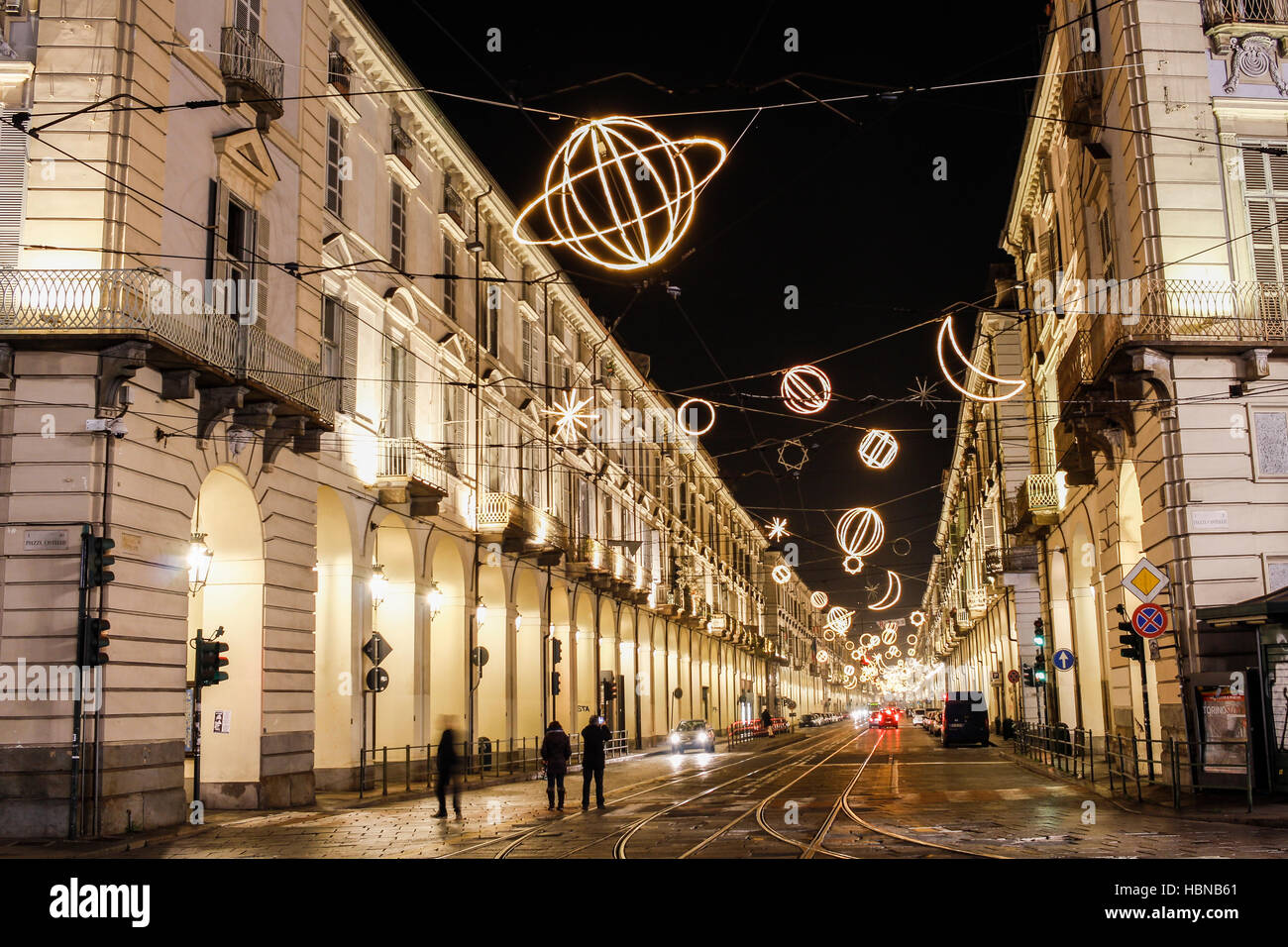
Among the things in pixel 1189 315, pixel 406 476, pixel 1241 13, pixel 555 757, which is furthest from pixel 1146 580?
pixel 406 476

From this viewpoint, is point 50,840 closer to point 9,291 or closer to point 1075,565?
point 9,291

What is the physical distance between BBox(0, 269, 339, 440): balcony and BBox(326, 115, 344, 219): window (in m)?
6.30

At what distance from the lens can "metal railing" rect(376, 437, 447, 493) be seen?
93.4 ft

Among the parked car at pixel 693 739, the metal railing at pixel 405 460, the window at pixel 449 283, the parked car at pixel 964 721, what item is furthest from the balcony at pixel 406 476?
the parked car at pixel 964 721

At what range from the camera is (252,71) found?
21828 mm

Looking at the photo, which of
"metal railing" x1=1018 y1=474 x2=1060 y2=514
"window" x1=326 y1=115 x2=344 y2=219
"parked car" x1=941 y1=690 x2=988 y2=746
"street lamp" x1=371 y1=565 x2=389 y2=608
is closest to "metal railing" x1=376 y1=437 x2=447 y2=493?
"street lamp" x1=371 y1=565 x2=389 y2=608

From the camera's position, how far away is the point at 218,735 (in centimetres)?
2166

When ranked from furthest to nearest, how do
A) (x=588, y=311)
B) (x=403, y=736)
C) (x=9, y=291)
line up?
(x=588, y=311) < (x=403, y=736) < (x=9, y=291)

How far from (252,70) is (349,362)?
281 inches

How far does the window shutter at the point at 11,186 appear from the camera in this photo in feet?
59.7

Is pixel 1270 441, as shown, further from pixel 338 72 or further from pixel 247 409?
pixel 338 72

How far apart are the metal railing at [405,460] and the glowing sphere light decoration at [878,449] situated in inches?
395
